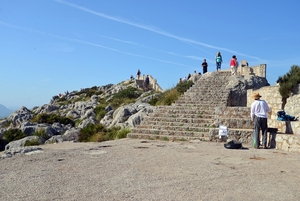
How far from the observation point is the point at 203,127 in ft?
40.2

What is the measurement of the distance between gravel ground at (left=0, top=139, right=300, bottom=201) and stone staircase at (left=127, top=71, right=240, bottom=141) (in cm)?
315

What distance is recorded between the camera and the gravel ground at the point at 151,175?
460 centimetres

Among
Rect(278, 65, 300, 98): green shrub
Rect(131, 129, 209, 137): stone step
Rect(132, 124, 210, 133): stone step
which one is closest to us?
Rect(131, 129, 209, 137): stone step

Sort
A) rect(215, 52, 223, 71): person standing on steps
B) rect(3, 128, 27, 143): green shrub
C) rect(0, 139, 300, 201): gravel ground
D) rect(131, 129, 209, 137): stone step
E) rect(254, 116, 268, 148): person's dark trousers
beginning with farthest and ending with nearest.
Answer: rect(215, 52, 223, 71): person standing on steps
rect(3, 128, 27, 143): green shrub
rect(131, 129, 209, 137): stone step
rect(254, 116, 268, 148): person's dark trousers
rect(0, 139, 300, 201): gravel ground

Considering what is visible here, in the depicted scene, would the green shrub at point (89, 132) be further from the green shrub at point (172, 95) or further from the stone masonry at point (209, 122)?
the green shrub at point (172, 95)

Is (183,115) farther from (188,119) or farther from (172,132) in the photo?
(172,132)

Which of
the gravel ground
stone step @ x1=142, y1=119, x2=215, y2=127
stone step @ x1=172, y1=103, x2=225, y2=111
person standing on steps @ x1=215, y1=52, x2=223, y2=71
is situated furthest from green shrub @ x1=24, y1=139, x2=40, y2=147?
person standing on steps @ x1=215, y1=52, x2=223, y2=71

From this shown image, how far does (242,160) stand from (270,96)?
7979mm

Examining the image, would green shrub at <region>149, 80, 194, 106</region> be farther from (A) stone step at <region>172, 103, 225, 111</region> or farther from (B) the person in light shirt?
(B) the person in light shirt

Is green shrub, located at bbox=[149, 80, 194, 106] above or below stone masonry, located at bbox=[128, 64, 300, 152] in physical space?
above

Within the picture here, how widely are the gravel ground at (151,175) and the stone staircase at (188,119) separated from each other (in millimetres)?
3151

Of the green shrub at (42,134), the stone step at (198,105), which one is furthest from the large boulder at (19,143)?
the stone step at (198,105)

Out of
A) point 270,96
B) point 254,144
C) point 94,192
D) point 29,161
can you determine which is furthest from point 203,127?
point 94,192

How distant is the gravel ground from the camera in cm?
460
